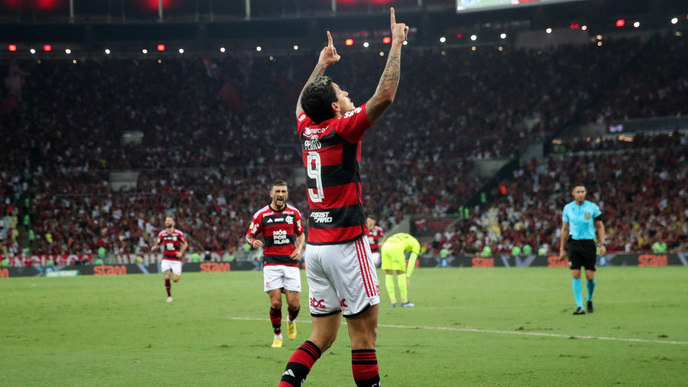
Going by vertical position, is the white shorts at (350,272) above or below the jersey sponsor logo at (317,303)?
above

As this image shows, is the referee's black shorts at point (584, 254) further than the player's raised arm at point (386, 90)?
Yes

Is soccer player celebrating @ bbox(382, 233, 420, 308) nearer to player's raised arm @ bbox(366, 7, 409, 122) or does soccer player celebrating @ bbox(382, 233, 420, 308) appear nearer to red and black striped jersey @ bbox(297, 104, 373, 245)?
red and black striped jersey @ bbox(297, 104, 373, 245)

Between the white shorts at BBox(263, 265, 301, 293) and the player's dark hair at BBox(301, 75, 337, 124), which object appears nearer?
the player's dark hair at BBox(301, 75, 337, 124)

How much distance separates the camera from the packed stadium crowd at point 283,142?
4569 centimetres

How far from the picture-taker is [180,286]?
102 ft

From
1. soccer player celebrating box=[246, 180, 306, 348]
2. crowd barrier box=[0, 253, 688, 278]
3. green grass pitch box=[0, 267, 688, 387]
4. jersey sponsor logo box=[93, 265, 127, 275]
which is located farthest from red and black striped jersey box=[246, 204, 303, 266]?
jersey sponsor logo box=[93, 265, 127, 275]

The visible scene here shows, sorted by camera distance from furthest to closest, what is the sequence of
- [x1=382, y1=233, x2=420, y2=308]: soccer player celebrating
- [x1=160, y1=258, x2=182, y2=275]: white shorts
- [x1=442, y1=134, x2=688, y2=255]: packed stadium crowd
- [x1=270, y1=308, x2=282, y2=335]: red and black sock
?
[x1=442, y1=134, x2=688, y2=255]: packed stadium crowd, [x1=160, y1=258, x2=182, y2=275]: white shorts, [x1=382, y1=233, x2=420, y2=308]: soccer player celebrating, [x1=270, y1=308, x2=282, y2=335]: red and black sock

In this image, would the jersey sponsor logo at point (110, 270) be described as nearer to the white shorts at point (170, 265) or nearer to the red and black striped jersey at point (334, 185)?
the white shorts at point (170, 265)

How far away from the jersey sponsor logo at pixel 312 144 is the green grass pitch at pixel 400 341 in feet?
11.5

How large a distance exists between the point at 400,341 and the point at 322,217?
6.85 meters

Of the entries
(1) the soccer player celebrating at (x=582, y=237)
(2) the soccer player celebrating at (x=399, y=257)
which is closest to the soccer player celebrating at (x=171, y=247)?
(2) the soccer player celebrating at (x=399, y=257)

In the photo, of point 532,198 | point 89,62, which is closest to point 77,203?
point 89,62

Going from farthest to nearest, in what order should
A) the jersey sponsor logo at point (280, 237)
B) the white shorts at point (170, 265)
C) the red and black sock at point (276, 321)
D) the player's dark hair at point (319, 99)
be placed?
the white shorts at point (170, 265), the jersey sponsor logo at point (280, 237), the red and black sock at point (276, 321), the player's dark hair at point (319, 99)

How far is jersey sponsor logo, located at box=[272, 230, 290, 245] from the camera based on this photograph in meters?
13.5
